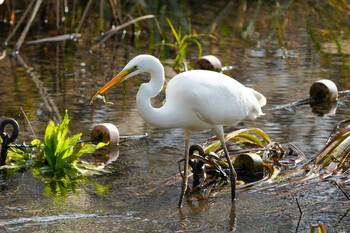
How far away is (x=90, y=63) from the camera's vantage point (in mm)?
11648

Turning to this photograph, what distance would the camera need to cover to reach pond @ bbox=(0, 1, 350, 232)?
19.0ft

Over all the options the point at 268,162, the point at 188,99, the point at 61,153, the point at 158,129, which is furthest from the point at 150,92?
the point at 158,129

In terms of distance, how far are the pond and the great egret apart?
42 cm

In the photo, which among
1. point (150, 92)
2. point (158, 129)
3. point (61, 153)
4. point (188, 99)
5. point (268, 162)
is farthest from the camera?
point (158, 129)

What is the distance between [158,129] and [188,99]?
2307mm

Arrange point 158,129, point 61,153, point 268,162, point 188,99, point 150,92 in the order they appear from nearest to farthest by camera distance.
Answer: point 150,92, point 188,99, point 61,153, point 268,162, point 158,129

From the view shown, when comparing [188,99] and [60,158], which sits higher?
[188,99]

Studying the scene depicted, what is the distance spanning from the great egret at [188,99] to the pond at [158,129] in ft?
1.37

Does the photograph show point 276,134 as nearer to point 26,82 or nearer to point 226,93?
point 226,93

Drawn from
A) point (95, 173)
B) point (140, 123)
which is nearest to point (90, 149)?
point (95, 173)

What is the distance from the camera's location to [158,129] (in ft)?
27.2

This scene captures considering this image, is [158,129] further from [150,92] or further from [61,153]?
[150,92]

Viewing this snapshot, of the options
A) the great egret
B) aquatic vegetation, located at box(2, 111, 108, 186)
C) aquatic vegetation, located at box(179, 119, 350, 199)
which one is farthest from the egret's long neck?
aquatic vegetation, located at box(2, 111, 108, 186)

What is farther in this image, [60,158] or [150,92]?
[60,158]
